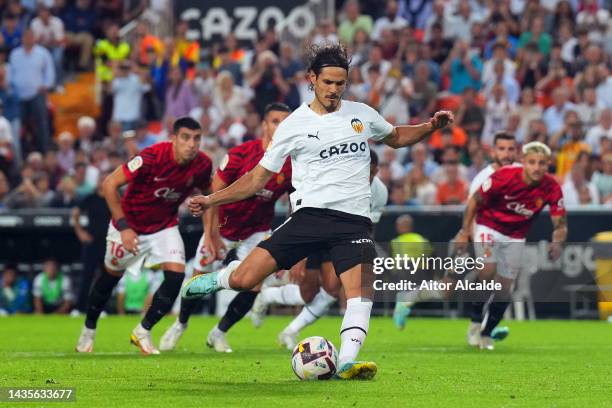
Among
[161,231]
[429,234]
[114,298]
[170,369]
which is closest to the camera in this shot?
[170,369]

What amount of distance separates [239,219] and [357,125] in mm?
4117

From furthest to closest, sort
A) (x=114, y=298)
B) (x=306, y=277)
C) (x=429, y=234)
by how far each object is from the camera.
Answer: (x=114, y=298), (x=429, y=234), (x=306, y=277)

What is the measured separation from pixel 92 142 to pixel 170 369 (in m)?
15.7

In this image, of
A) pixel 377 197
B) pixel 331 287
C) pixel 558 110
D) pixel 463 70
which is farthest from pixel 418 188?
pixel 377 197

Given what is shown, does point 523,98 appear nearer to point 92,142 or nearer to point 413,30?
point 413,30

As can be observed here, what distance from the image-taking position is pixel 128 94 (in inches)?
1021

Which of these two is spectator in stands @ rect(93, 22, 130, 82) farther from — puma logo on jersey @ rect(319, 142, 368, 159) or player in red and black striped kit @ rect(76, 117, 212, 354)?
puma logo on jersey @ rect(319, 142, 368, 159)

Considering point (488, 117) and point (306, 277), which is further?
point (488, 117)

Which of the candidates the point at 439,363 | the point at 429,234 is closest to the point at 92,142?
the point at 429,234

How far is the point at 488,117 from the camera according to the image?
77.1 feet

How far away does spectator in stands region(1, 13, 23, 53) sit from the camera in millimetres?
26922

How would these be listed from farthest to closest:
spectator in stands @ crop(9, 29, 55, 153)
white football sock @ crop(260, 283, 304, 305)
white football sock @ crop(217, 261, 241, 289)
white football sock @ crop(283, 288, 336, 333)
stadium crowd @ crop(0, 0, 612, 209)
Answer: spectator in stands @ crop(9, 29, 55, 153) → stadium crowd @ crop(0, 0, 612, 209) → white football sock @ crop(260, 283, 304, 305) → white football sock @ crop(283, 288, 336, 333) → white football sock @ crop(217, 261, 241, 289)

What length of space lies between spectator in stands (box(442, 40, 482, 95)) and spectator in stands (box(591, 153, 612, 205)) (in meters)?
3.70

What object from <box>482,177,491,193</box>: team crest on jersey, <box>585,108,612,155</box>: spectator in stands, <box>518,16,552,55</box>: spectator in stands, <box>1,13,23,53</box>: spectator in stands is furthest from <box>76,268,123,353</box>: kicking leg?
<box>1,13,23,53</box>: spectator in stands
